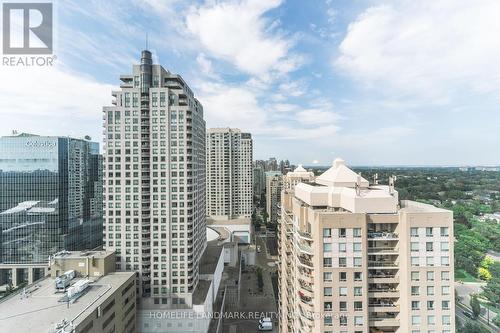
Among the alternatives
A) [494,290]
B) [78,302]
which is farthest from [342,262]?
[494,290]

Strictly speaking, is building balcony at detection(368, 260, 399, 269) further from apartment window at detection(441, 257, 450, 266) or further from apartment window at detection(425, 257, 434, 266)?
apartment window at detection(441, 257, 450, 266)

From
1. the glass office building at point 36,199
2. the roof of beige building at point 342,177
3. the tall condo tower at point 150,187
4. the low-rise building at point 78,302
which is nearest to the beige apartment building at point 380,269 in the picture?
the roof of beige building at point 342,177

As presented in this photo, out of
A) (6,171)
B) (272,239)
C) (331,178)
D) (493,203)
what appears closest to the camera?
(331,178)

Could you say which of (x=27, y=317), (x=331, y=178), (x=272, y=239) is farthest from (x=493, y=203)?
(x=27, y=317)

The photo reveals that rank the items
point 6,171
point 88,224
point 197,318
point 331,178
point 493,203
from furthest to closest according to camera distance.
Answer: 1. point 493,203
2. point 88,224
3. point 6,171
4. point 197,318
5. point 331,178

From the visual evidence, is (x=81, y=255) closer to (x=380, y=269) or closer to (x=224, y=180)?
(x=380, y=269)

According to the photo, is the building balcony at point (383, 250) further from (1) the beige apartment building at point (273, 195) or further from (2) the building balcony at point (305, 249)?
(1) the beige apartment building at point (273, 195)

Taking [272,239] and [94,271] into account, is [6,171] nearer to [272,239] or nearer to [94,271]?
[94,271]
